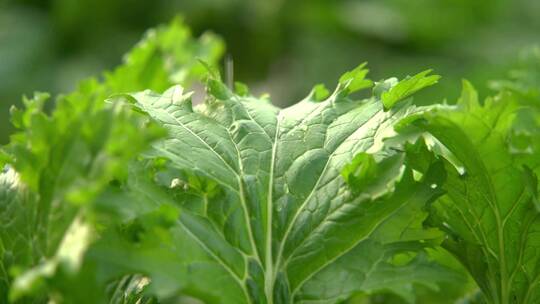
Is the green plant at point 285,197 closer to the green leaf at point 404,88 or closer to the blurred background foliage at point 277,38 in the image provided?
the green leaf at point 404,88

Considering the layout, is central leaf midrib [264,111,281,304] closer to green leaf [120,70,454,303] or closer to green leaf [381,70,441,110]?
green leaf [120,70,454,303]

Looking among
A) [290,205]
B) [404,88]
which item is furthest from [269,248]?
[404,88]

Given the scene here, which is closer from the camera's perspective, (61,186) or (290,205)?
(61,186)

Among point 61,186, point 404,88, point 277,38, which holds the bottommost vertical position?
point 61,186

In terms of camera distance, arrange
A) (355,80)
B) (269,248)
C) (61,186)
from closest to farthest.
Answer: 1. (61,186)
2. (269,248)
3. (355,80)

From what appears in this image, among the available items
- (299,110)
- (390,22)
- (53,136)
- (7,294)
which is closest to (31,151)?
(53,136)

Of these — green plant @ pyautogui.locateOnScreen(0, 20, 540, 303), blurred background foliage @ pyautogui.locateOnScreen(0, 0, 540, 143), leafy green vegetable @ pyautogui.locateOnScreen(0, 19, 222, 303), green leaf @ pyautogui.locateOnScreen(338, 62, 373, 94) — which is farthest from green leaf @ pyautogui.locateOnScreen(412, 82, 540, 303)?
blurred background foliage @ pyautogui.locateOnScreen(0, 0, 540, 143)

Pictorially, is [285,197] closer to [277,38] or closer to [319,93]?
[319,93]
